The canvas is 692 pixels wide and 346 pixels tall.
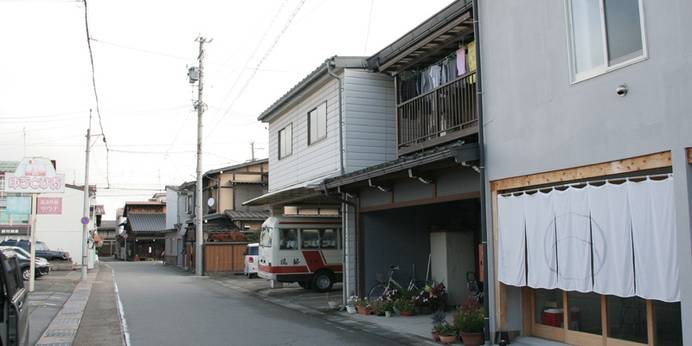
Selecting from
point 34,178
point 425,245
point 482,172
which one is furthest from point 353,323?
point 34,178

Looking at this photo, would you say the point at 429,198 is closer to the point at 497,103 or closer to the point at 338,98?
the point at 497,103

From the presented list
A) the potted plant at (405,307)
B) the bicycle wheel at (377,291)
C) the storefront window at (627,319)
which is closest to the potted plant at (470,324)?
the storefront window at (627,319)

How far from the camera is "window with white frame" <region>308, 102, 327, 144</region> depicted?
727 inches

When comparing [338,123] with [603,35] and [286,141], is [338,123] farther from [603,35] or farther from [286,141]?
[603,35]

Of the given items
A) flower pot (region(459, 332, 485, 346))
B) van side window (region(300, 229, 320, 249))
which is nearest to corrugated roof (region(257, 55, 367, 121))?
van side window (region(300, 229, 320, 249))

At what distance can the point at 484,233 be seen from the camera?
1038 cm

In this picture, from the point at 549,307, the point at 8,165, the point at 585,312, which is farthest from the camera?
the point at 8,165

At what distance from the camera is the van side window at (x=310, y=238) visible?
2198 cm

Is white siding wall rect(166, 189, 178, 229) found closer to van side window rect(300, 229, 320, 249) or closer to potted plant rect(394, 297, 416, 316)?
van side window rect(300, 229, 320, 249)

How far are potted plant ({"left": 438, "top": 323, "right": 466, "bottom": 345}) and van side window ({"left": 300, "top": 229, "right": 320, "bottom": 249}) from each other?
11563mm

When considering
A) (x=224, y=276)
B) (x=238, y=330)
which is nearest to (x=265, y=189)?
(x=224, y=276)

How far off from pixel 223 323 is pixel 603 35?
32.9 ft

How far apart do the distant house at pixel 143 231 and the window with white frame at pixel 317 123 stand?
47.1m

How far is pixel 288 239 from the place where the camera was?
71.6ft
